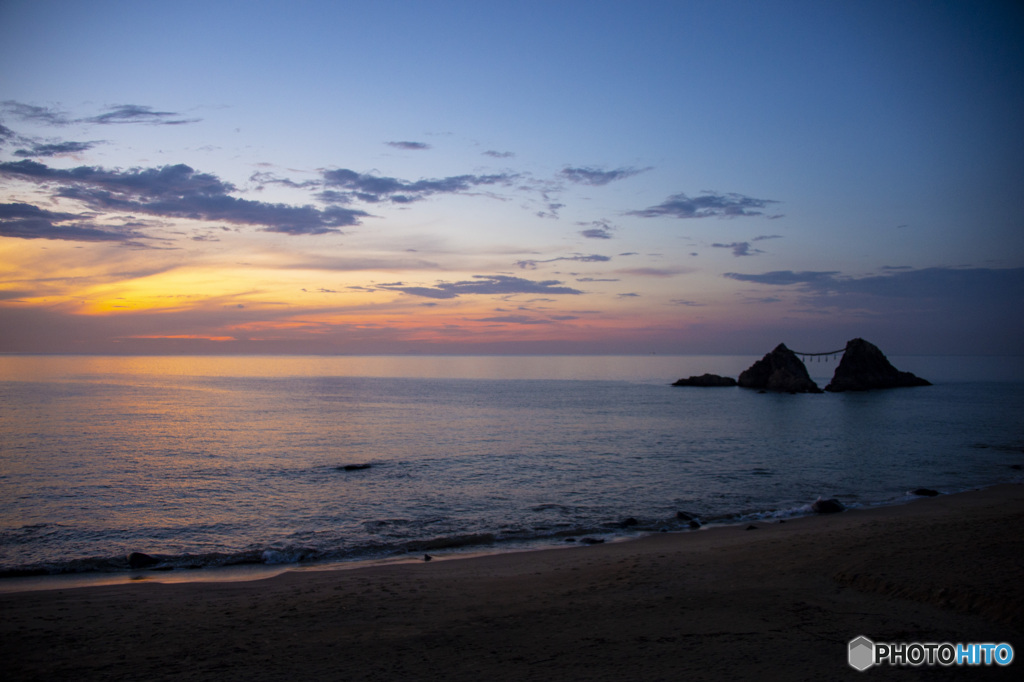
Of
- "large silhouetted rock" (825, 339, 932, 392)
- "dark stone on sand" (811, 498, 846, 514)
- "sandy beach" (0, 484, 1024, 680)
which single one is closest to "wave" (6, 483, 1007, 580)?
"dark stone on sand" (811, 498, 846, 514)

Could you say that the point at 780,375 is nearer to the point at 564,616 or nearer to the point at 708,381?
the point at 708,381

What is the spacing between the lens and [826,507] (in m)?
22.0

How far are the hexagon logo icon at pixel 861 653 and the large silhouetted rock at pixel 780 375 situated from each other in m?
109

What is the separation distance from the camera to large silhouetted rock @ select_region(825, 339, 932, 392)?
359ft

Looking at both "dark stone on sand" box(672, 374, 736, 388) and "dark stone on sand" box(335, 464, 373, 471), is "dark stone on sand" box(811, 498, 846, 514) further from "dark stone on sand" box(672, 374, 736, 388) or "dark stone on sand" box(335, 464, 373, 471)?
"dark stone on sand" box(672, 374, 736, 388)

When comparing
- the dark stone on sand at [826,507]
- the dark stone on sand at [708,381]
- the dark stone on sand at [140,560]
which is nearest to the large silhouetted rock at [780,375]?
the dark stone on sand at [708,381]

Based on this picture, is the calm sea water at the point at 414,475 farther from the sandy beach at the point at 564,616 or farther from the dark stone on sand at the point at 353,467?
the sandy beach at the point at 564,616

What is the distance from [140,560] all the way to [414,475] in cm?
1503

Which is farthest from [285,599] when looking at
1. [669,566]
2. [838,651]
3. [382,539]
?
[838,651]

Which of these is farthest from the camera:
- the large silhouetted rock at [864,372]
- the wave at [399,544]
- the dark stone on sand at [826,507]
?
the large silhouetted rock at [864,372]

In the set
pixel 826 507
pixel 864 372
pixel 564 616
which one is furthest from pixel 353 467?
pixel 864 372

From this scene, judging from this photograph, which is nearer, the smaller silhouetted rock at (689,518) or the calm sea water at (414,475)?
the calm sea water at (414,475)

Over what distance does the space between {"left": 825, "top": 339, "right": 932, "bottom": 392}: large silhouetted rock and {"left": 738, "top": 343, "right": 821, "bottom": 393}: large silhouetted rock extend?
18.0ft

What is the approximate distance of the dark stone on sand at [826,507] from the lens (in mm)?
21941
